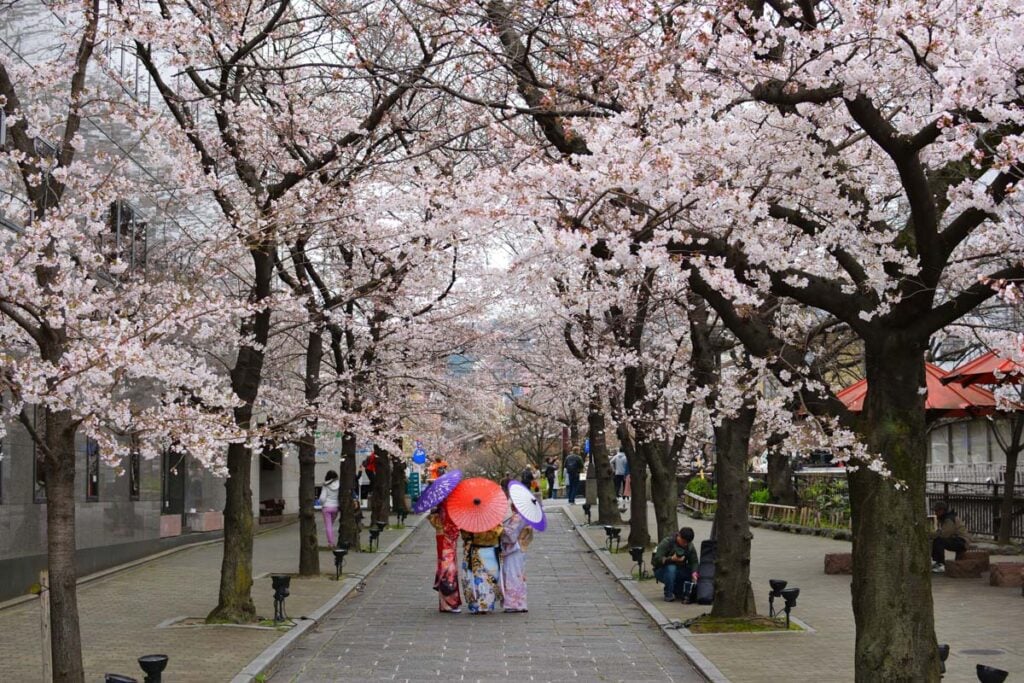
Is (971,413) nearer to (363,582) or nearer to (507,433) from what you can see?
(363,582)

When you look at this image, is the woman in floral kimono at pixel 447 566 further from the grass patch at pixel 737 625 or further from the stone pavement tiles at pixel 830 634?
the grass patch at pixel 737 625

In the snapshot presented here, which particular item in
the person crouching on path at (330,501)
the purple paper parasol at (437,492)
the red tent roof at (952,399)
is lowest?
the person crouching on path at (330,501)

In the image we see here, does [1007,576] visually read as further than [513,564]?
Yes

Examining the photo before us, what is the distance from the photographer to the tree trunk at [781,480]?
36094 mm

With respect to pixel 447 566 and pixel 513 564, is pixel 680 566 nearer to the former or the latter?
pixel 513 564

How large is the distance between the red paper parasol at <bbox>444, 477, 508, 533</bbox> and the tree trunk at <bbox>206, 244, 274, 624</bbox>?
10.7ft

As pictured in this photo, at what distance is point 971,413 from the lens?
746 inches

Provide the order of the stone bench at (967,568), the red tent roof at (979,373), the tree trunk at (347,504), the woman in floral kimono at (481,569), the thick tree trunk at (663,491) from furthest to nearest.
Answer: the tree trunk at (347,504) < the thick tree trunk at (663,491) < the stone bench at (967,568) < the woman in floral kimono at (481,569) < the red tent roof at (979,373)

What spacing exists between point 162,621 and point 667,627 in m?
6.67

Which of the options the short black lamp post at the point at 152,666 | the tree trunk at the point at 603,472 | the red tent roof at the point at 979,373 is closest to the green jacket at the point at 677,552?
the red tent roof at the point at 979,373

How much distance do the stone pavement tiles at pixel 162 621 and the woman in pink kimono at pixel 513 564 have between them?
114 inches

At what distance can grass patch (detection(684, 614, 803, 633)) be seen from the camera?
1498 cm

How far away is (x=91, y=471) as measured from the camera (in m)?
21.4

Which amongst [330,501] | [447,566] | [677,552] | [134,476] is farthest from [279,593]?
[330,501]
